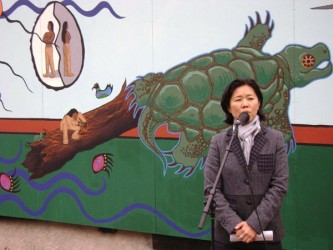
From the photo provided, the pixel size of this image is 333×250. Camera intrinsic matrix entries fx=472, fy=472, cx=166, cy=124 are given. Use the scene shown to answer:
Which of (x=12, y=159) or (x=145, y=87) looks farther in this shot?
(x=12, y=159)

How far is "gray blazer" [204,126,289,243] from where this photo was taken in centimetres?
272

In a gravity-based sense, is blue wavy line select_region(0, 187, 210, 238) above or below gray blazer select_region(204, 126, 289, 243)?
below

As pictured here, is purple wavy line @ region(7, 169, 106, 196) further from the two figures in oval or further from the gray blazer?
the gray blazer

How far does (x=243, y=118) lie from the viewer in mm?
2660

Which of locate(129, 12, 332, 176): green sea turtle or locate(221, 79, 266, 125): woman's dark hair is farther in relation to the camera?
locate(129, 12, 332, 176): green sea turtle

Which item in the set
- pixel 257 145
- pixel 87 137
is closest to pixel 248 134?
pixel 257 145

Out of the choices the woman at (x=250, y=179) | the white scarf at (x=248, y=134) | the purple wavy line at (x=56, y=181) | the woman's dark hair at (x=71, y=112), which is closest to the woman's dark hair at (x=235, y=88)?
the woman at (x=250, y=179)

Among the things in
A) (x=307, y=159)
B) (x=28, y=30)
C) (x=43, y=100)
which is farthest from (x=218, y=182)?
(x=28, y=30)

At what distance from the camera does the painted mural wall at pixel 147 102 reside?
4.05m

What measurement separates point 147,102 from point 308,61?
1569mm

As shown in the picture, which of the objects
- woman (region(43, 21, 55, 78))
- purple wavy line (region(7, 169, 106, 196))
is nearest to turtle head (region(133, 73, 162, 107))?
purple wavy line (region(7, 169, 106, 196))

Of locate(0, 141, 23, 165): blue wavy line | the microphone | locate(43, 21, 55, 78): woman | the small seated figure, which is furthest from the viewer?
Result: locate(0, 141, 23, 165): blue wavy line

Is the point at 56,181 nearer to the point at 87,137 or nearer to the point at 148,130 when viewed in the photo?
the point at 87,137

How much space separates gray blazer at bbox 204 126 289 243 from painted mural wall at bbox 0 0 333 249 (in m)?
1.38
